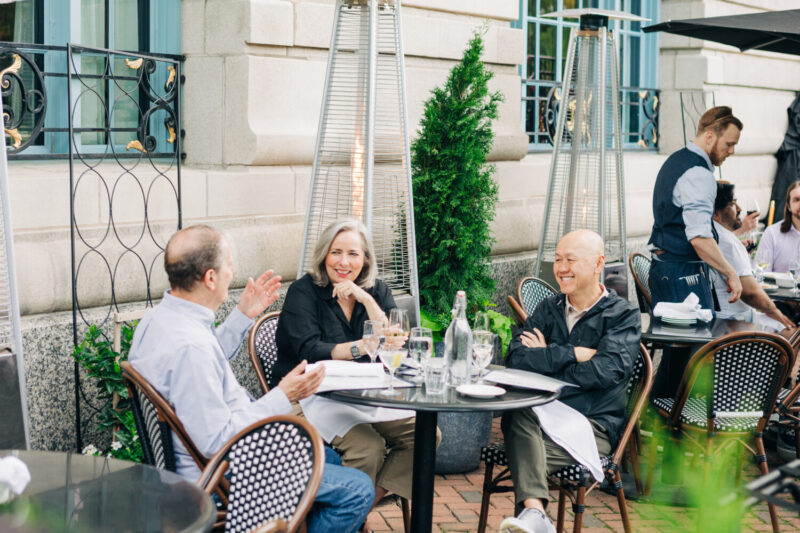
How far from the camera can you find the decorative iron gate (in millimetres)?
4914

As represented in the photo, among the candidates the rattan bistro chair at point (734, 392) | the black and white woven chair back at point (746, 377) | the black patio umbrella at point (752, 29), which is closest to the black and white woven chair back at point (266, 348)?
the rattan bistro chair at point (734, 392)

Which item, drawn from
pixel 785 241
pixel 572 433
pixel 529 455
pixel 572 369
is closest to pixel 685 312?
pixel 572 369

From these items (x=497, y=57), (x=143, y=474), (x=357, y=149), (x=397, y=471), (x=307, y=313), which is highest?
(x=497, y=57)

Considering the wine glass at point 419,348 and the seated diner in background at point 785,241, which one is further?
the seated diner in background at point 785,241

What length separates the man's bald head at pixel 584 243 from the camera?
419 centimetres

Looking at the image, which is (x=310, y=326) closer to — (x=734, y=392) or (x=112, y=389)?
(x=112, y=389)

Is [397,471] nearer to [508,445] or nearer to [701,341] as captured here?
[508,445]

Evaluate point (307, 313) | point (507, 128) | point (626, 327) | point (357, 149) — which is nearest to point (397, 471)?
point (307, 313)

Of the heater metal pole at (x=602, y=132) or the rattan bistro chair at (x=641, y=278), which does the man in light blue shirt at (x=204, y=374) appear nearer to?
the rattan bistro chair at (x=641, y=278)

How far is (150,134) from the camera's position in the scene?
5.70 meters

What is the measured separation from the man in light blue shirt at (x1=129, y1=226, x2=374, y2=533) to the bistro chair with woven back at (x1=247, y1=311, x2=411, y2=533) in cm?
91

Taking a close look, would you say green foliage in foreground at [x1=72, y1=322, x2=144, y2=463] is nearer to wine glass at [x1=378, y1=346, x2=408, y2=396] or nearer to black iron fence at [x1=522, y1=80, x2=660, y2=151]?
wine glass at [x1=378, y1=346, x2=408, y2=396]

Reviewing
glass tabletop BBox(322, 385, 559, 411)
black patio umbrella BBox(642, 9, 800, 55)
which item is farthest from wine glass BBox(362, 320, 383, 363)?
black patio umbrella BBox(642, 9, 800, 55)

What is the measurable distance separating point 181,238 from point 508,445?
5.27ft
